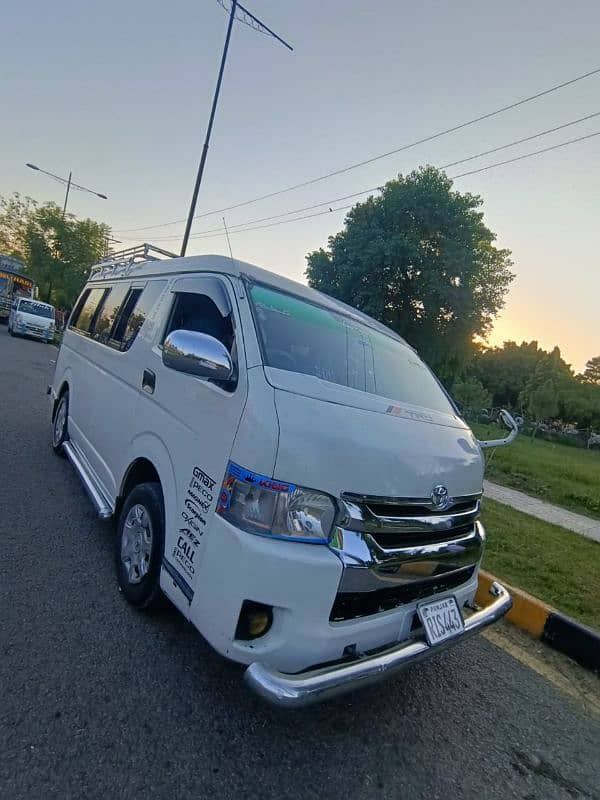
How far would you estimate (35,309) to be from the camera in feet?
72.3

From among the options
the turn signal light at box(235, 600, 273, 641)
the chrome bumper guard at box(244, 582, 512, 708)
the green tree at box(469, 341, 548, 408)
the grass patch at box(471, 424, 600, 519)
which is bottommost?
the grass patch at box(471, 424, 600, 519)

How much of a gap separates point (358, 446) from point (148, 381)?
1.54m

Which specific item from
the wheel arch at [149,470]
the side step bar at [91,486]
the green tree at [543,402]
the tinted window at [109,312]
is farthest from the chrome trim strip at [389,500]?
the green tree at [543,402]

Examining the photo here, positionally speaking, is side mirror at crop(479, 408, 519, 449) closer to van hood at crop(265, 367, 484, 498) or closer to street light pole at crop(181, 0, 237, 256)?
van hood at crop(265, 367, 484, 498)

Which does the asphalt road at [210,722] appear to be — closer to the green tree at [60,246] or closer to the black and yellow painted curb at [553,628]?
the black and yellow painted curb at [553,628]

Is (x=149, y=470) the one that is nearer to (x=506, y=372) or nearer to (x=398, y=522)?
(x=398, y=522)

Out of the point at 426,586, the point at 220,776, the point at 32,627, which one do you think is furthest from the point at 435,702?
the point at 32,627

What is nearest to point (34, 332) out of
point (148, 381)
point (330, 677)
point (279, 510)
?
point (148, 381)

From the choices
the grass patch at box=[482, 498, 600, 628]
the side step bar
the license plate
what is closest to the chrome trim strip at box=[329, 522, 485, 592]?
the license plate

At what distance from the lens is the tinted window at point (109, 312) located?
400 cm

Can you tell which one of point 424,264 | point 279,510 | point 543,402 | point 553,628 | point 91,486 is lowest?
point 553,628

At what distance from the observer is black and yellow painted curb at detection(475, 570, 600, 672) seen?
3270mm

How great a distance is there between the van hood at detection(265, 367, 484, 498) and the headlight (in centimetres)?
5

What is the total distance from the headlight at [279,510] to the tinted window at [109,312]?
2.65m
